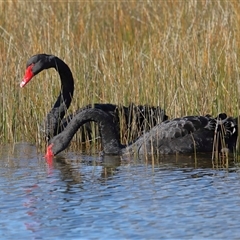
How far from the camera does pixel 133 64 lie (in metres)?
8.90

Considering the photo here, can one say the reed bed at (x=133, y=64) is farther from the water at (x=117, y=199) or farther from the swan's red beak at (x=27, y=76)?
the water at (x=117, y=199)

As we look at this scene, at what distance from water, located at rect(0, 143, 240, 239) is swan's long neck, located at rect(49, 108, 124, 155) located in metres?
0.16

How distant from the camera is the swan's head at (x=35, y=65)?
8.45 meters

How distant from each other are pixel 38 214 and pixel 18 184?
38.8 inches

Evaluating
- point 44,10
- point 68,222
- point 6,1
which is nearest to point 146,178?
point 68,222

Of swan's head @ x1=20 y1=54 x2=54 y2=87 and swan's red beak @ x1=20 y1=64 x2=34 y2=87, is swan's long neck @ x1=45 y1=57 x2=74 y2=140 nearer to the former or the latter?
swan's head @ x1=20 y1=54 x2=54 y2=87

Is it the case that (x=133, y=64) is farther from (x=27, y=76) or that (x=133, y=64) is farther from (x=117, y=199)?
(x=117, y=199)

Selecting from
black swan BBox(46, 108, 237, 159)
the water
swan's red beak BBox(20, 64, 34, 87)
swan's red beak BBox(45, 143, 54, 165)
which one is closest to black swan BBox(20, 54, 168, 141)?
swan's red beak BBox(20, 64, 34, 87)

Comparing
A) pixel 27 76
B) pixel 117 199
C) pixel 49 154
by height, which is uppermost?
pixel 27 76

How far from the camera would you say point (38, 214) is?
5.46 metres

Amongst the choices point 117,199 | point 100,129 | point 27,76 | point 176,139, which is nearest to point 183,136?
point 176,139

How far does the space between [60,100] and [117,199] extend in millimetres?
2933

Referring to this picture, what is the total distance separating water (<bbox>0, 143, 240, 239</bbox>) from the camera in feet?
16.4

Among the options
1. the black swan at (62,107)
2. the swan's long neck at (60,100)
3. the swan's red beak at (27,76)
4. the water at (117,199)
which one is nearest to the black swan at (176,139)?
the water at (117,199)
